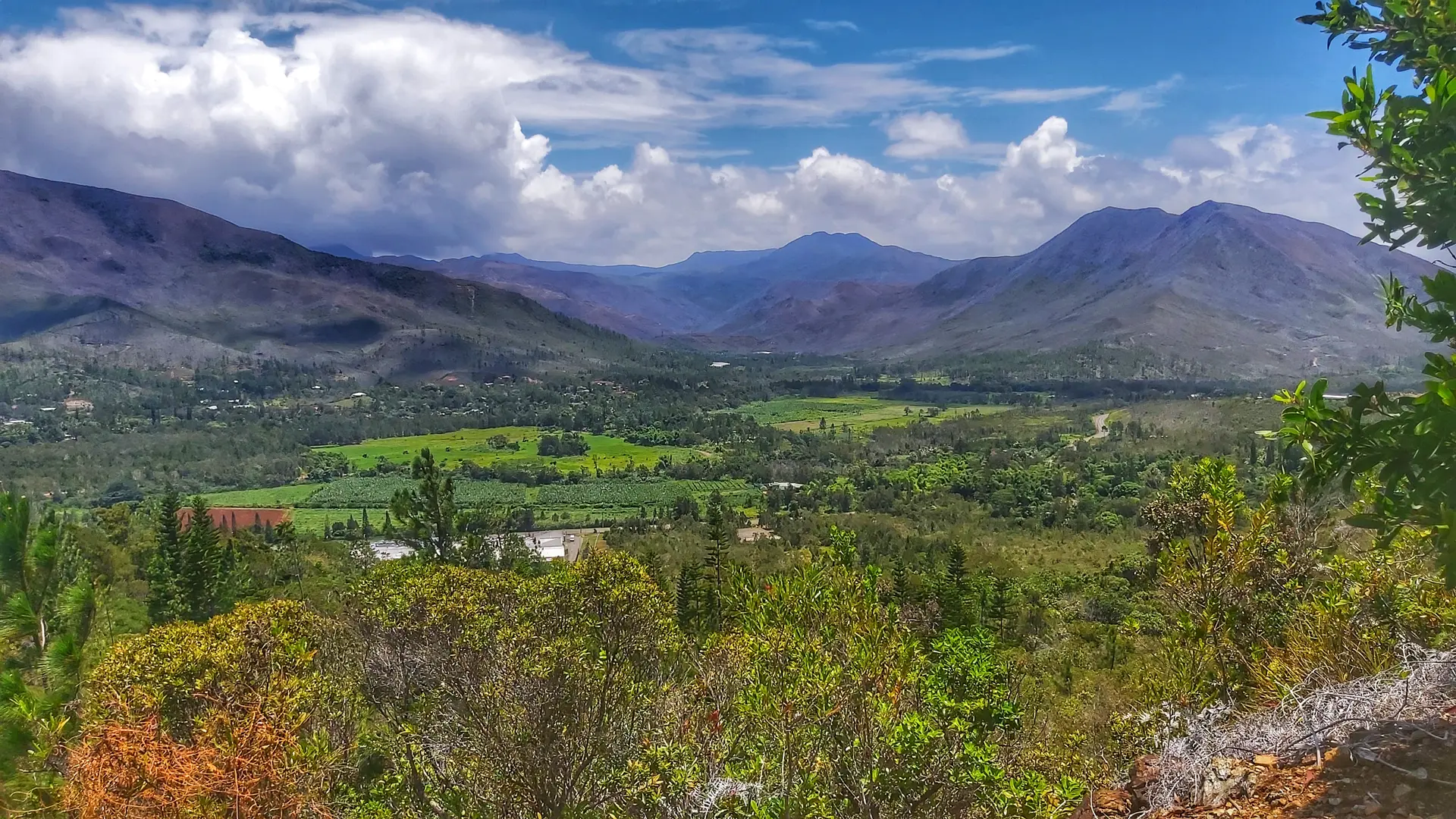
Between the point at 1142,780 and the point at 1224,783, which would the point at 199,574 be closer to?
the point at 1142,780

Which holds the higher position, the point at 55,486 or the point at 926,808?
the point at 926,808

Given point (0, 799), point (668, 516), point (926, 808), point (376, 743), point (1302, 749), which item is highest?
point (1302, 749)

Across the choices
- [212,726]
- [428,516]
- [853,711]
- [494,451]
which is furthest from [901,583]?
[494,451]

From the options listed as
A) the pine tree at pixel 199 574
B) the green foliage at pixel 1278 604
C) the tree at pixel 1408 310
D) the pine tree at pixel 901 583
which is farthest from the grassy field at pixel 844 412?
the tree at pixel 1408 310

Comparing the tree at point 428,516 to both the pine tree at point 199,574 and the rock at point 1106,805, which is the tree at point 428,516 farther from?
the rock at point 1106,805

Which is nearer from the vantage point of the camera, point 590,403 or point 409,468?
point 409,468

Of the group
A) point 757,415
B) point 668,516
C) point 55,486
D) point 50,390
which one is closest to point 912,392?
point 757,415

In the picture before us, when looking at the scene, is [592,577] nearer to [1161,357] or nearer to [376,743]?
[376,743]
